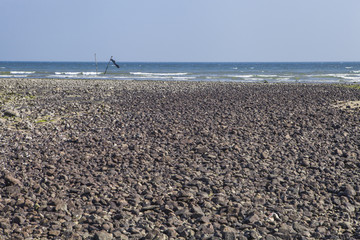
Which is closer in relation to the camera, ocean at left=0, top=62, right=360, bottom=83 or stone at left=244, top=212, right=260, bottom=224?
stone at left=244, top=212, right=260, bottom=224

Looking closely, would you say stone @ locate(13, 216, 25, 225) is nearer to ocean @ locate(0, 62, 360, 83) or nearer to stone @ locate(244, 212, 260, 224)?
stone @ locate(244, 212, 260, 224)

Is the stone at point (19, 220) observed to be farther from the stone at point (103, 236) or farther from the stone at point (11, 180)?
the stone at point (11, 180)

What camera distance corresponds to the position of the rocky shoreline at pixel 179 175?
21.3 feet

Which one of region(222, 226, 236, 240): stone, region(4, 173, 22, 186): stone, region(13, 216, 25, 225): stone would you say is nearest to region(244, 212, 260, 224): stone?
region(222, 226, 236, 240): stone

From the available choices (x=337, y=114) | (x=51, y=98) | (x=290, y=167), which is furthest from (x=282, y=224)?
(x=51, y=98)

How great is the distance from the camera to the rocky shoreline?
650 centimetres

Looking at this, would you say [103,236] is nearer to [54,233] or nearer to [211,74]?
[54,233]

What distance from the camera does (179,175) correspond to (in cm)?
890

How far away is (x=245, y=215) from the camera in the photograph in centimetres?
693

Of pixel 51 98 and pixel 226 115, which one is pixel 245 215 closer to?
pixel 226 115

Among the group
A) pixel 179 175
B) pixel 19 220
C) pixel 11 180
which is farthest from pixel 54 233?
pixel 179 175

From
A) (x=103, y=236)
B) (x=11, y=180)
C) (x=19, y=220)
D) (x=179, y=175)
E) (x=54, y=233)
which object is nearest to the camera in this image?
(x=103, y=236)

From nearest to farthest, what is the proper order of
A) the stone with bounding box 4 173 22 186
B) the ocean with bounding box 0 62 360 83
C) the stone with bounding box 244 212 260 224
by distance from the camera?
the stone with bounding box 244 212 260 224
the stone with bounding box 4 173 22 186
the ocean with bounding box 0 62 360 83

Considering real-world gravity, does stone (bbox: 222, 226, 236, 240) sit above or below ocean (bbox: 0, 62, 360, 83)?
below
